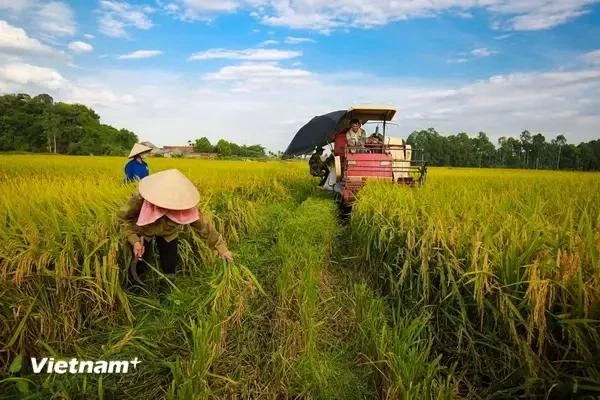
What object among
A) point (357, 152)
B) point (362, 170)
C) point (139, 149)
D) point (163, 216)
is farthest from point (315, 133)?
point (163, 216)

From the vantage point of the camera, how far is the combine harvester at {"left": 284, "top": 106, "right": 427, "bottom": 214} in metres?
7.45

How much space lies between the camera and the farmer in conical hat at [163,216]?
2850 millimetres

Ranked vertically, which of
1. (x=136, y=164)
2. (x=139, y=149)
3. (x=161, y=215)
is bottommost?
(x=161, y=215)

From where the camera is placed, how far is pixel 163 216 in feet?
10.3

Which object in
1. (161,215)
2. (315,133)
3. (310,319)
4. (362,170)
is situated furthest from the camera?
(315,133)

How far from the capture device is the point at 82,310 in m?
2.87

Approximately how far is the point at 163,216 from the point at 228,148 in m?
74.4

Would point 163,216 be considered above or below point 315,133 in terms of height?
below

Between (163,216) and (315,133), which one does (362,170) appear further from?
(163,216)

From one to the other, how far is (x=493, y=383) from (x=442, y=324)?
0.53 m

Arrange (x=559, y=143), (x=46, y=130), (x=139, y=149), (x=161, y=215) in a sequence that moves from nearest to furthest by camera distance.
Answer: (x=161, y=215), (x=139, y=149), (x=46, y=130), (x=559, y=143)

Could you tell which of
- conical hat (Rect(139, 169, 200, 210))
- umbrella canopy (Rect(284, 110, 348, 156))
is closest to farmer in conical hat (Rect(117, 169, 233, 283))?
conical hat (Rect(139, 169, 200, 210))

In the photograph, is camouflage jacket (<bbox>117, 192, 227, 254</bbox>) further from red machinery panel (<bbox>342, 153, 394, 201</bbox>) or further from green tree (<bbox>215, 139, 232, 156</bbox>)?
green tree (<bbox>215, 139, 232, 156</bbox>)

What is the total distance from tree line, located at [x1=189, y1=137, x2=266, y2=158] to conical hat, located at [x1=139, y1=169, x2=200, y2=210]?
6562cm
